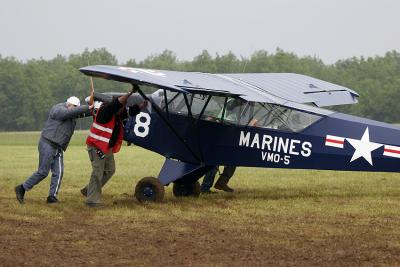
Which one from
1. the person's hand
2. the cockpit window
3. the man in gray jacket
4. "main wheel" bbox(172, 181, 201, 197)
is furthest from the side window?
the man in gray jacket

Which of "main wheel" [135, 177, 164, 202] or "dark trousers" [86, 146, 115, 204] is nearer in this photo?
"dark trousers" [86, 146, 115, 204]

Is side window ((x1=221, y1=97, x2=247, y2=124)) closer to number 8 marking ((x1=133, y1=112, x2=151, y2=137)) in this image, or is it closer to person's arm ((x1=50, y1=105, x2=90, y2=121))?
number 8 marking ((x1=133, y1=112, x2=151, y2=137))

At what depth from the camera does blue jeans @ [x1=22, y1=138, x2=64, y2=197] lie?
13180mm

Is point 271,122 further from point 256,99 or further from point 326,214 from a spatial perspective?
point 326,214

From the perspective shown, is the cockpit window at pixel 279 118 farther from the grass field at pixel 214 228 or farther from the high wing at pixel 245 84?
the grass field at pixel 214 228

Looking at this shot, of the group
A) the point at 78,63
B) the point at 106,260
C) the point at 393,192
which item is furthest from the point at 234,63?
the point at 106,260

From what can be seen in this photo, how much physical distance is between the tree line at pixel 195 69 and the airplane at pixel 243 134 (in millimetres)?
58861

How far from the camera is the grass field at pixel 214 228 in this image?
28.1 ft

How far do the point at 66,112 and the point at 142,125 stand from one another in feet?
5.17

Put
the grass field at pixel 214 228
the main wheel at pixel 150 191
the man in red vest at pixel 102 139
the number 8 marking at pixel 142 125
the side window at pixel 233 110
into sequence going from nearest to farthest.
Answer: the grass field at pixel 214 228 < the man in red vest at pixel 102 139 < the main wheel at pixel 150 191 < the side window at pixel 233 110 < the number 8 marking at pixel 142 125

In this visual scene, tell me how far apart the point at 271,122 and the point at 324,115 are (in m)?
0.91

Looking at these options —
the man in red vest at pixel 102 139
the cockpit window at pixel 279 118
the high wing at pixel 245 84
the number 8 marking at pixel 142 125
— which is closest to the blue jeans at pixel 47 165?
the man in red vest at pixel 102 139

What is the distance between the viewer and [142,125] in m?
14.1

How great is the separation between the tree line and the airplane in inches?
2317
